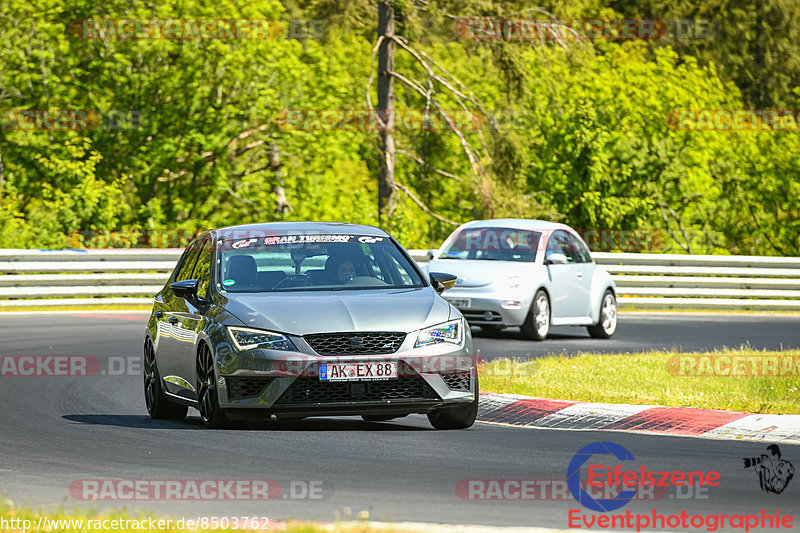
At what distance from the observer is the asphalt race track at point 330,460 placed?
24.9 feet

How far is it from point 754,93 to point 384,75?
33578 mm

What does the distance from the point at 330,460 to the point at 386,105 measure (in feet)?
87.1

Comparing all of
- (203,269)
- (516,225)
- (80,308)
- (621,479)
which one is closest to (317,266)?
(203,269)

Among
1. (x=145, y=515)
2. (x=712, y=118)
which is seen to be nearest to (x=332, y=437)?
(x=145, y=515)

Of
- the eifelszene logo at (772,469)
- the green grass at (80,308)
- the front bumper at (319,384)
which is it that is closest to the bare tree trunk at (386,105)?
the green grass at (80,308)

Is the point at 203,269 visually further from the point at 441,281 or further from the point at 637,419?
the point at 637,419

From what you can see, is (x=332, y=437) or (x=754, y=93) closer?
(x=332, y=437)

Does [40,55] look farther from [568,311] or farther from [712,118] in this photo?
[712,118]

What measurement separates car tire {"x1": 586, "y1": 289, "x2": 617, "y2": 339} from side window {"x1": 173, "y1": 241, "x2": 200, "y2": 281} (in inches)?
402

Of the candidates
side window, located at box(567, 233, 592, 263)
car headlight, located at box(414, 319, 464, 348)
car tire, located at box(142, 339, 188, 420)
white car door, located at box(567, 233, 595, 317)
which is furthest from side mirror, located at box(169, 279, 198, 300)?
side window, located at box(567, 233, 592, 263)

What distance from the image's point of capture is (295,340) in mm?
10016

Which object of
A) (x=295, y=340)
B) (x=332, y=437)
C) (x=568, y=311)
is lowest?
(x=568, y=311)

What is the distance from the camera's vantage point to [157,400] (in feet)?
39.2

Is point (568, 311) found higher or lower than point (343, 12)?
lower
